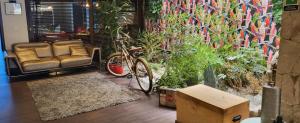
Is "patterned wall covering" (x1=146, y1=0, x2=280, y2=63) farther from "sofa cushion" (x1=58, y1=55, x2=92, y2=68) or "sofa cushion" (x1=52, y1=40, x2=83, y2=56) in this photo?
"sofa cushion" (x1=52, y1=40, x2=83, y2=56)

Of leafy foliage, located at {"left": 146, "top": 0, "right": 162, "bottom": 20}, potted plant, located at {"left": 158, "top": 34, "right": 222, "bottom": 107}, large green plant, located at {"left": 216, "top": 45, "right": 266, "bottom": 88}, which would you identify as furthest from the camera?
leafy foliage, located at {"left": 146, "top": 0, "right": 162, "bottom": 20}

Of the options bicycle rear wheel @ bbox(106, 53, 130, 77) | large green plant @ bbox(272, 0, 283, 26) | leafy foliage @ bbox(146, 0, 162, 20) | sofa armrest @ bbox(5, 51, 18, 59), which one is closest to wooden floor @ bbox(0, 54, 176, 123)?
sofa armrest @ bbox(5, 51, 18, 59)

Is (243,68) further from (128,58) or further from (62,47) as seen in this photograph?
(62,47)

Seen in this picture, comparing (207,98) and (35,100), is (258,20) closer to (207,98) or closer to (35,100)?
(207,98)

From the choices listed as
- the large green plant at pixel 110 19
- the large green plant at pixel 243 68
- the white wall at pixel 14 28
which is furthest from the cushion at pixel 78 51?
the large green plant at pixel 243 68

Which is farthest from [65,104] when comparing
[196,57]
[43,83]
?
[196,57]

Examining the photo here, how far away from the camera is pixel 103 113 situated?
3293 millimetres

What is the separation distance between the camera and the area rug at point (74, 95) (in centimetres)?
338

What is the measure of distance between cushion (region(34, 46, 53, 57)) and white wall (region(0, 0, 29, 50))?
0.50 meters

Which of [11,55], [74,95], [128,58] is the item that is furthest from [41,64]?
[128,58]

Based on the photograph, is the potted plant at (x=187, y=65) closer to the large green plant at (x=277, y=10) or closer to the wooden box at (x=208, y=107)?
the wooden box at (x=208, y=107)

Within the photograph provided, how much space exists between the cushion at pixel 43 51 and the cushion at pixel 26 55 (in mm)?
113

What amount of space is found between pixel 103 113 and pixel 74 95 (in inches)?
34.3

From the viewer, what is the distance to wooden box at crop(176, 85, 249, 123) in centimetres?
235
